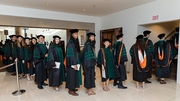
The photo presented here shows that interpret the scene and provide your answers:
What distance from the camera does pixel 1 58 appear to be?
6.07 m

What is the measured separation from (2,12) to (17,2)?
89 cm

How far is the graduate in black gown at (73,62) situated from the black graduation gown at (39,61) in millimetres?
1155

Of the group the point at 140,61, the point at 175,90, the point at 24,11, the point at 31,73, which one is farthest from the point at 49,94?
the point at 24,11

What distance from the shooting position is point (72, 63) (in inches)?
118

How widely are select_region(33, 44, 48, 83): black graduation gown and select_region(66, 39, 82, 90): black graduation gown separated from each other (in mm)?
1155

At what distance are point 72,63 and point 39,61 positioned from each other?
53.7 inches

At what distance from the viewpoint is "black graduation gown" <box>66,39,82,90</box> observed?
301 centimetres

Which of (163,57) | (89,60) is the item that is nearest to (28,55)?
(89,60)

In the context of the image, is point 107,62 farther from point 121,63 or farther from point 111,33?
point 111,33

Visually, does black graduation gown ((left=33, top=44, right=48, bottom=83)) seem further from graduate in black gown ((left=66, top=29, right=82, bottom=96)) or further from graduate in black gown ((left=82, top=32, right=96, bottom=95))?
graduate in black gown ((left=82, top=32, right=96, bottom=95))

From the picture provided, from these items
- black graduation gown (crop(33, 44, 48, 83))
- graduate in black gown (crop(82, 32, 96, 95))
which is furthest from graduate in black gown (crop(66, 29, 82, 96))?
black graduation gown (crop(33, 44, 48, 83))

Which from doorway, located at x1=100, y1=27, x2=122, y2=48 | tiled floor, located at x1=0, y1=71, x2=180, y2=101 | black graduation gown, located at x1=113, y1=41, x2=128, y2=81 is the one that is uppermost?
doorway, located at x1=100, y1=27, x2=122, y2=48

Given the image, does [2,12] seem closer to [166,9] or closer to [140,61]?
[140,61]

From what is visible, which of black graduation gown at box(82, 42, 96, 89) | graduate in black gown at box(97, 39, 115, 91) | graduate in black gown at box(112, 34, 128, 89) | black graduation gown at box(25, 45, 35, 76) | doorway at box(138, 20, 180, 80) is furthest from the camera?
doorway at box(138, 20, 180, 80)
